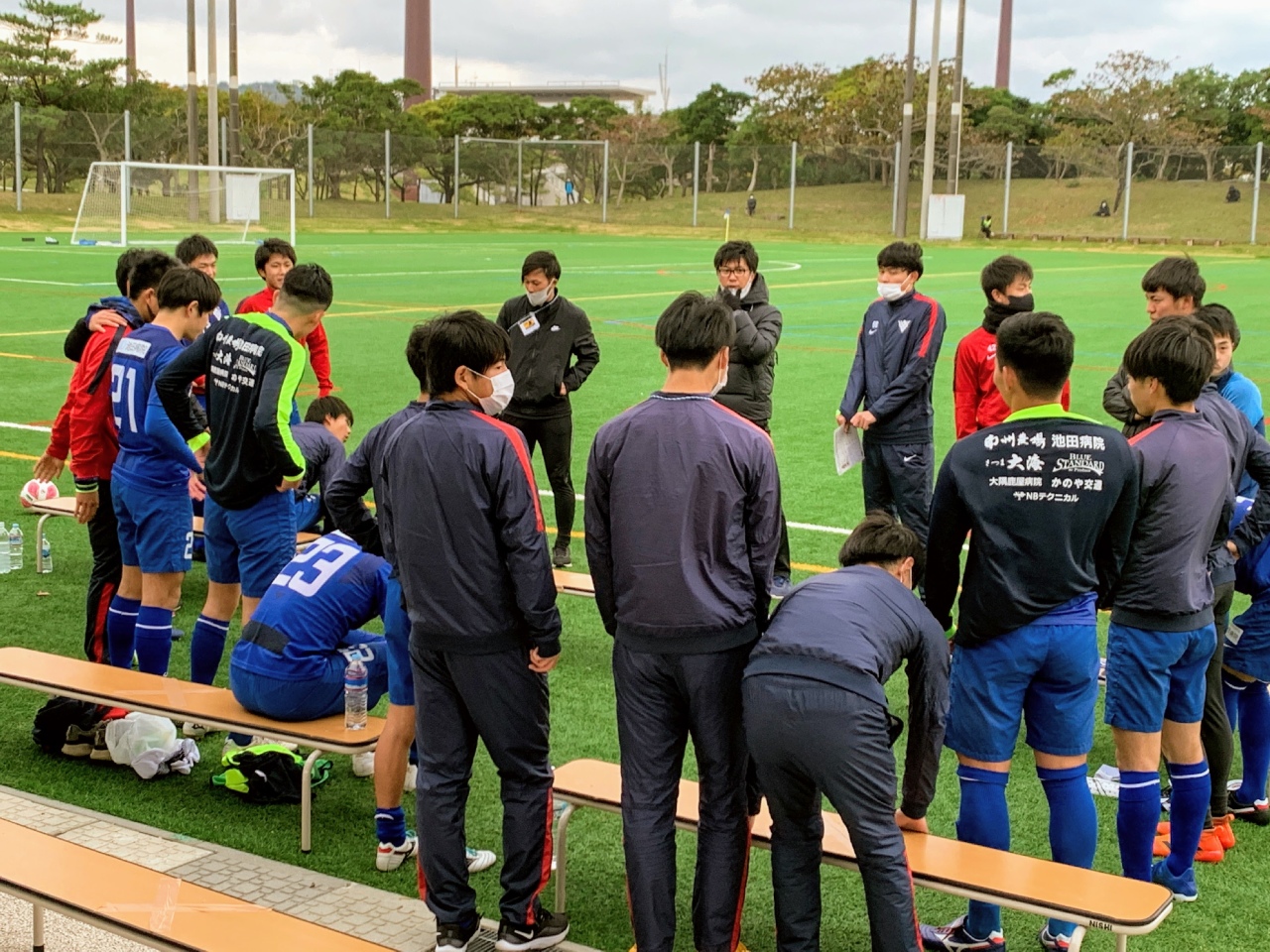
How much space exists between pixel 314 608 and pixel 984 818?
2.61 m

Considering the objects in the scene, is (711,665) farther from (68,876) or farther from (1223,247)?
(1223,247)

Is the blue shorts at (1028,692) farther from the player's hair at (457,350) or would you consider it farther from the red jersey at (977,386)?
the red jersey at (977,386)

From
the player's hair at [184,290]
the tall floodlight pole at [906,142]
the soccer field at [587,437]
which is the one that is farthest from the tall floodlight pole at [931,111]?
the player's hair at [184,290]

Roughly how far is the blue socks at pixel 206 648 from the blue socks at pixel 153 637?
158 mm

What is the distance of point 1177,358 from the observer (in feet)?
14.6

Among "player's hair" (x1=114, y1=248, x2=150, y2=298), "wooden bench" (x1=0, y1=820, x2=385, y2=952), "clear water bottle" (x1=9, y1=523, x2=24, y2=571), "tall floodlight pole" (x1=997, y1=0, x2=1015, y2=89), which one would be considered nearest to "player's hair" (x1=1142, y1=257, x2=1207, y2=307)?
"wooden bench" (x1=0, y1=820, x2=385, y2=952)

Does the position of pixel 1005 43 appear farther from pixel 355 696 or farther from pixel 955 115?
pixel 355 696

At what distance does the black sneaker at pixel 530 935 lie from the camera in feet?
13.8

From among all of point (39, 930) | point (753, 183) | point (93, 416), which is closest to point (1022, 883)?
point (39, 930)

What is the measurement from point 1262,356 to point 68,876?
19.0 meters

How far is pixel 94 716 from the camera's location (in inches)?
231

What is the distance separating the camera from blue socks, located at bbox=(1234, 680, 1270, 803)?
5402 millimetres

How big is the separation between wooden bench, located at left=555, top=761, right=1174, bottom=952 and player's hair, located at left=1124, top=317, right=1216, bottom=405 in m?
1.60

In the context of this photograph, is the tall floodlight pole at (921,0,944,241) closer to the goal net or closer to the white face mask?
the goal net
